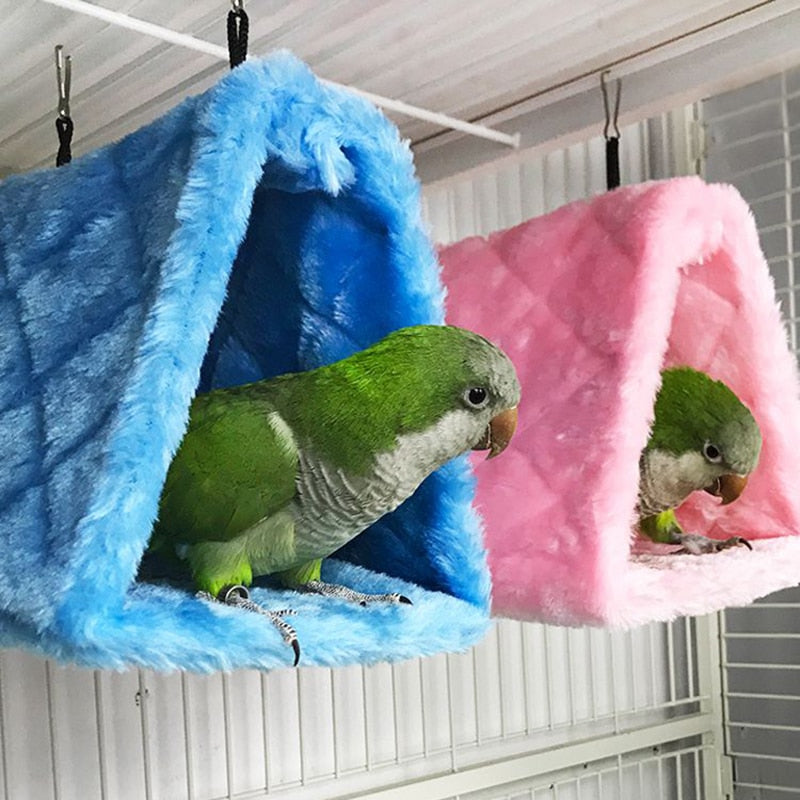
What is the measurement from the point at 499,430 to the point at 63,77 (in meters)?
0.45

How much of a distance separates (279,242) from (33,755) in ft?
1.95

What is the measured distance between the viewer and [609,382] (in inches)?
29.8

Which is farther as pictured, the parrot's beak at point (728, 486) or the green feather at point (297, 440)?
the parrot's beak at point (728, 486)

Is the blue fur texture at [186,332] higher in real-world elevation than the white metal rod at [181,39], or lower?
lower

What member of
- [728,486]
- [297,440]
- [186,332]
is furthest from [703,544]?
[186,332]

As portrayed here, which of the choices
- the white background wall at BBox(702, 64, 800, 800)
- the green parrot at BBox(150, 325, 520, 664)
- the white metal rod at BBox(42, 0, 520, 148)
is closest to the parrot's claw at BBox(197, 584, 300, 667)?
the green parrot at BBox(150, 325, 520, 664)

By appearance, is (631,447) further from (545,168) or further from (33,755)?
(545,168)

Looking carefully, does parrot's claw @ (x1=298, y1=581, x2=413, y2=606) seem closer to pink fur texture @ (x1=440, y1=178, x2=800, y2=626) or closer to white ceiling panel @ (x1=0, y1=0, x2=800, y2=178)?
pink fur texture @ (x1=440, y1=178, x2=800, y2=626)

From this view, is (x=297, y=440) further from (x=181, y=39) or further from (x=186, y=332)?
(x=181, y=39)

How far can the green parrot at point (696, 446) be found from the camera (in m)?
0.86

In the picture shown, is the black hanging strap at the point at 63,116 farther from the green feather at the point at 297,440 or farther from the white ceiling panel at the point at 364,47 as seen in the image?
the green feather at the point at 297,440

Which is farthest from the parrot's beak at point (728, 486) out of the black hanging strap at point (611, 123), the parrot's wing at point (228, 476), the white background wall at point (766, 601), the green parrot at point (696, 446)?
the white background wall at point (766, 601)

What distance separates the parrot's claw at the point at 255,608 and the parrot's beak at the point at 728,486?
0.48 metres

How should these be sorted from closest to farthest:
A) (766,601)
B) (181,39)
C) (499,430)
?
(499,430) → (181,39) → (766,601)
